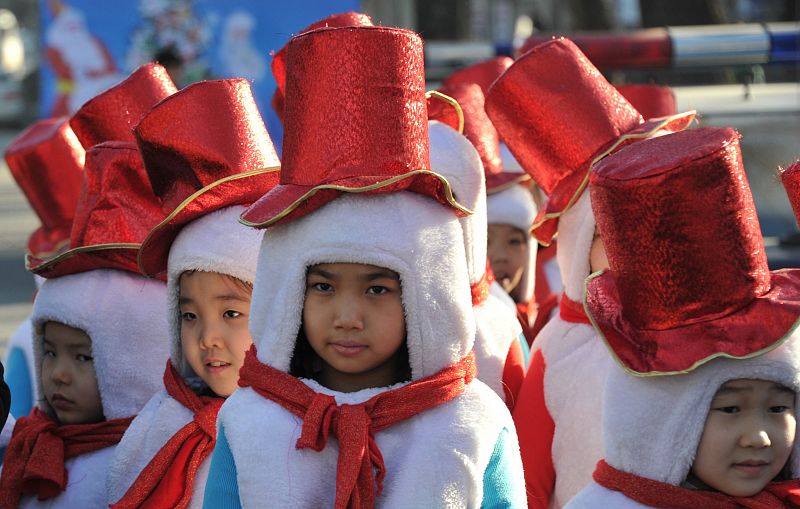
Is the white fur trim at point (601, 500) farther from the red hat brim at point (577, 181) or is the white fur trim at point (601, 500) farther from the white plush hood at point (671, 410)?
the red hat brim at point (577, 181)

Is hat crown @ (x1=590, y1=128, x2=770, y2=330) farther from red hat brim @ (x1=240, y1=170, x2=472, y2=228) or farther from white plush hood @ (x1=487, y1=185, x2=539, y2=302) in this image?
white plush hood @ (x1=487, y1=185, x2=539, y2=302)

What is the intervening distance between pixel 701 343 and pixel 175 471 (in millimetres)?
1495

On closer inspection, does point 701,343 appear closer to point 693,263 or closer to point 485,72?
point 693,263

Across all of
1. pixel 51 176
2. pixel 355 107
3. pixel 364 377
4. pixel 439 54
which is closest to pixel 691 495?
pixel 364 377

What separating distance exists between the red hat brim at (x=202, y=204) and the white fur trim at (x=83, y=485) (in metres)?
0.62

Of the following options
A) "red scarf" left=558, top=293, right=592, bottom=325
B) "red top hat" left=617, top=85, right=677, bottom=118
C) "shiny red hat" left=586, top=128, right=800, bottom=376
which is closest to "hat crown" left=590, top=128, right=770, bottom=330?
"shiny red hat" left=586, top=128, right=800, bottom=376

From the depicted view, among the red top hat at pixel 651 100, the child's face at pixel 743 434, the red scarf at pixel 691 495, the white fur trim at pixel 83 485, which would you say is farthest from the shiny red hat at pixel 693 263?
the red top hat at pixel 651 100

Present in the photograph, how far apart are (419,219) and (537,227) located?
1.32 m

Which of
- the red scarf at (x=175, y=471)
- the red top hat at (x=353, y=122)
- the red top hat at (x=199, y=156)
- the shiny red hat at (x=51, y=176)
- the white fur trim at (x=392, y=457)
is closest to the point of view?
the white fur trim at (x=392, y=457)

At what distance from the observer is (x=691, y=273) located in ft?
9.89

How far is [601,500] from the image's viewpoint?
122 inches

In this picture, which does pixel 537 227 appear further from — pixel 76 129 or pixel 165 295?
pixel 76 129

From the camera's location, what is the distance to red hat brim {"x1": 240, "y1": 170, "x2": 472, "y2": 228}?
10.2ft

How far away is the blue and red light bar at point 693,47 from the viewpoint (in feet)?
26.3
